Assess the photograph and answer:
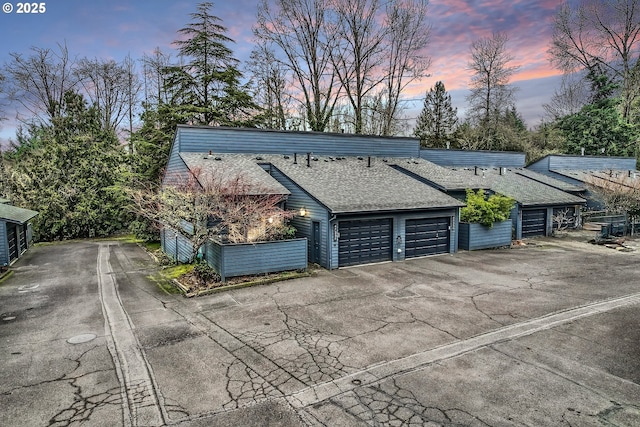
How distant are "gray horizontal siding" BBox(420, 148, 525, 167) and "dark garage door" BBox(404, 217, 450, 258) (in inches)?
334

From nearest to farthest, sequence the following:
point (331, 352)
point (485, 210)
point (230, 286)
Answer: point (331, 352)
point (230, 286)
point (485, 210)

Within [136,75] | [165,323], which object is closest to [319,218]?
[165,323]

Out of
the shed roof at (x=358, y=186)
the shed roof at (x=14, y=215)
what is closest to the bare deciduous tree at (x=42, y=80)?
the shed roof at (x=14, y=215)

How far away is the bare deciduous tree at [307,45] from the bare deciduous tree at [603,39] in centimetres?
2665

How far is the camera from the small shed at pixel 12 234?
1561 centimetres

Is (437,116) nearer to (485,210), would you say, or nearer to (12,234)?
(485,210)

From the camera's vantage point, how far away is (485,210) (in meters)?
18.2

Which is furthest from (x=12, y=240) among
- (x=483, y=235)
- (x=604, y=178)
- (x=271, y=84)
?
(x=604, y=178)

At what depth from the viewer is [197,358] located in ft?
23.9

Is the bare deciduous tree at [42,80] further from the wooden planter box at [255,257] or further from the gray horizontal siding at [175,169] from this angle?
the wooden planter box at [255,257]

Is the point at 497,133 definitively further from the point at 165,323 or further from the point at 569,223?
the point at 165,323

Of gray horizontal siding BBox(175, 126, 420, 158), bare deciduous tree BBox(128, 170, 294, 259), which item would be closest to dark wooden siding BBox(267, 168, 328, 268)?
bare deciduous tree BBox(128, 170, 294, 259)

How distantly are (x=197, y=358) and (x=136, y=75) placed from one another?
36545 mm

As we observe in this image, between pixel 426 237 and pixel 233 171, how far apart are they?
30.6 feet
